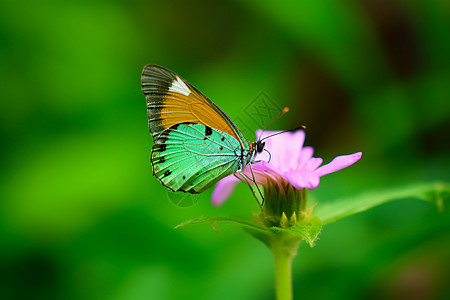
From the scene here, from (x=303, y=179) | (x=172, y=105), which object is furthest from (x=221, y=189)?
(x=303, y=179)

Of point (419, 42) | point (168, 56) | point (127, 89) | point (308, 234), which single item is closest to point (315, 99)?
point (419, 42)

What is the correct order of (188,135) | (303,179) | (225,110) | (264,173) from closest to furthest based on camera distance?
(303,179) < (264,173) < (188,135) < (225,110)

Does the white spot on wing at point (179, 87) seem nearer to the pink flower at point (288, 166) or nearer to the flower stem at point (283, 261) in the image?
the pink flower at point (288, 166)

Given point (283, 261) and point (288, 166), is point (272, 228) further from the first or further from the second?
point (288, 166)

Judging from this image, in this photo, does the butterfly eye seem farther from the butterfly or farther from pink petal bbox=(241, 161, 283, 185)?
pink petal bbox=(241, 161, 283, 185)

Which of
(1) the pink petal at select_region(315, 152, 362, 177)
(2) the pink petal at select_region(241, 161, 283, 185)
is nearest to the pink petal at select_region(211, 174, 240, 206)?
(2) the pink petal at select_region(241, 161, 283, 185)

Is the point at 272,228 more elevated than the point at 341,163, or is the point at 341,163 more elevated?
the point at 341,163

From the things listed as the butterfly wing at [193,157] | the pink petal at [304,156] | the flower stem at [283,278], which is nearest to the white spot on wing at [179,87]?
the butterfly wing at [193,157]
